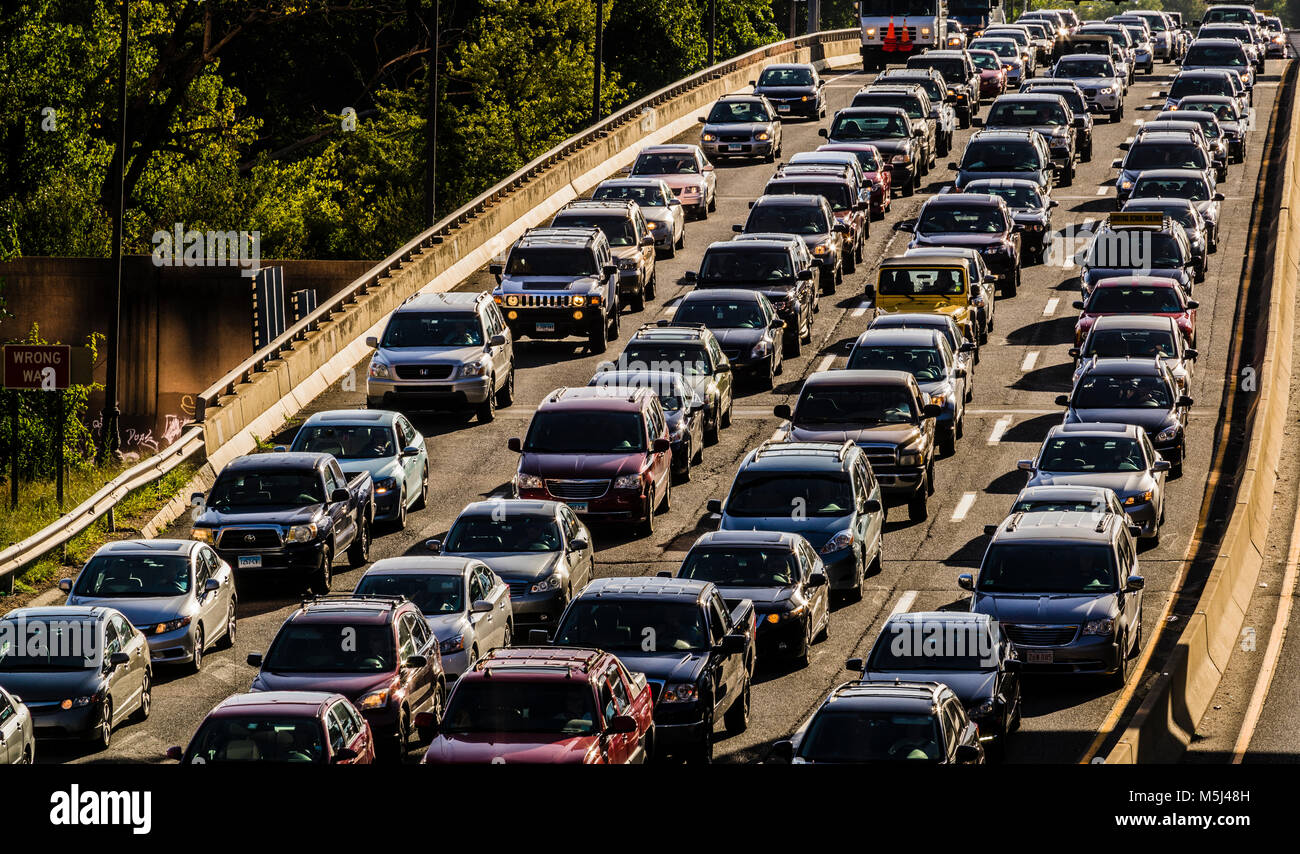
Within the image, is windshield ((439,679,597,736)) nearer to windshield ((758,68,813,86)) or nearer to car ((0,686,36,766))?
car ((0,686,36,766))

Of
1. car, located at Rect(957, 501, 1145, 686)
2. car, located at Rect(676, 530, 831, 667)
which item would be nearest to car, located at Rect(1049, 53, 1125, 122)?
car, located at Rect(957, 501, 1145, 686)

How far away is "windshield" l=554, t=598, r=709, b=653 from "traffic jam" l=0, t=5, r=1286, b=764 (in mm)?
31

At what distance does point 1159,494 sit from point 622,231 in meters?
17.6

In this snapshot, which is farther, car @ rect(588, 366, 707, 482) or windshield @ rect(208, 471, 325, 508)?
car @ rect(588, 366, 707, 482)

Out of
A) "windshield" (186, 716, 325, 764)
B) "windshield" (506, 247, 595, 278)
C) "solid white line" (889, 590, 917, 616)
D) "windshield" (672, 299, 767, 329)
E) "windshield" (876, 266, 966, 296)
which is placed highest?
"windshield" (506, 247, 595, 278)

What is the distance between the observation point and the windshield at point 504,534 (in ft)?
87.0

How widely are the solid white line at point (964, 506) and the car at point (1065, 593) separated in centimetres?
606

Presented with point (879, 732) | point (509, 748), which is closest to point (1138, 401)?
point (879, 732)

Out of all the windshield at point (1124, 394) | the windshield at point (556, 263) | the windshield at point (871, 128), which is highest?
the windshield at point (871, 128)

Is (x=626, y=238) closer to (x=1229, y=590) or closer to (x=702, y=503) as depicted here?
(x=702, y=503)

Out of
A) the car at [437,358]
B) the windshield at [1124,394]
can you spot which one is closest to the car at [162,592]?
the car at [437,358]

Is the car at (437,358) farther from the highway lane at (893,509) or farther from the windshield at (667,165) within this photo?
the windshield at (667,165)

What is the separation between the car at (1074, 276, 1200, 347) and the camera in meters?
39.7
